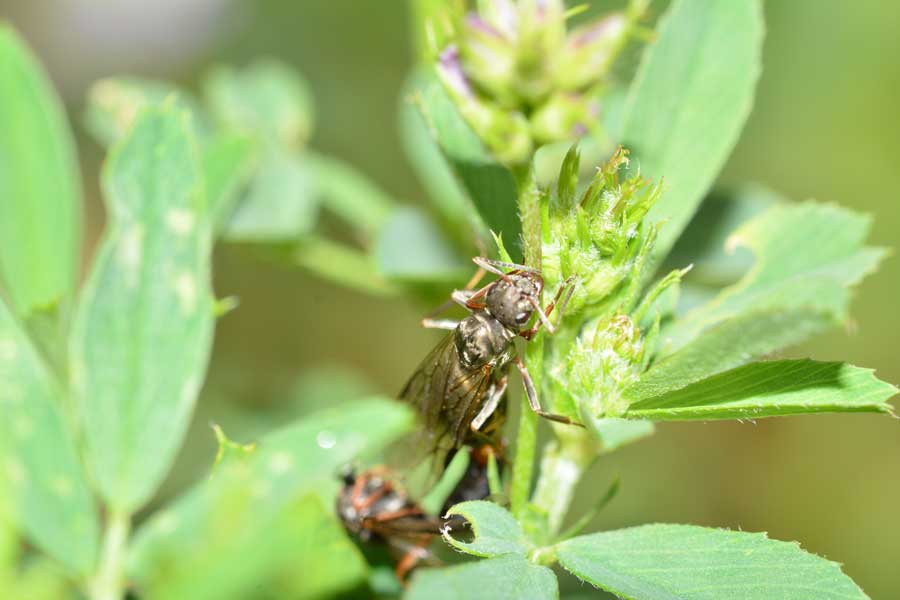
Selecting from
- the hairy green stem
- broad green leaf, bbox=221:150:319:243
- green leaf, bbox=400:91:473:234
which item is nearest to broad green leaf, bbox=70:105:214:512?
the hairy green stem

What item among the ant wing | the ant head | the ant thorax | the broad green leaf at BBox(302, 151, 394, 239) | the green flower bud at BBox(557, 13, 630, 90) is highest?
the green flower bud at BBox(557, 13, 630, 90)

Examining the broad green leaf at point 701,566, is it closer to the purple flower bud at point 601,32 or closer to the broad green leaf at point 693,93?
the broad green leaf at point 693,93

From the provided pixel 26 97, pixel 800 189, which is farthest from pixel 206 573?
pixel 800 189

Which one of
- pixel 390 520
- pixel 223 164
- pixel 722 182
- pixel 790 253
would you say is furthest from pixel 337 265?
pixel 722 182

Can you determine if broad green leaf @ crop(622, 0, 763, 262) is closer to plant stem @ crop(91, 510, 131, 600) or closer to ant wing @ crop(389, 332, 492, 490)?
ant wing @ crop(389, 332, 492, 490)

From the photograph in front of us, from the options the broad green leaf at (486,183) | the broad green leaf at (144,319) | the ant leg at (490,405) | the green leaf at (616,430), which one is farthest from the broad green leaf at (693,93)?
the broad green leaf at (144,319)

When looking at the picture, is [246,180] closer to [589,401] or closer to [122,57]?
[589,401]
